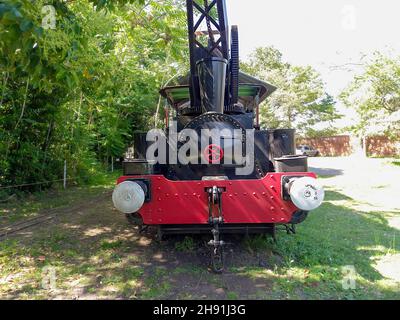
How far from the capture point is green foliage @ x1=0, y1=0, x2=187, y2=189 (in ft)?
9.44

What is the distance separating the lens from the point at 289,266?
348 centimetres

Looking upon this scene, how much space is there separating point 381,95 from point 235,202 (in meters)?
17.0

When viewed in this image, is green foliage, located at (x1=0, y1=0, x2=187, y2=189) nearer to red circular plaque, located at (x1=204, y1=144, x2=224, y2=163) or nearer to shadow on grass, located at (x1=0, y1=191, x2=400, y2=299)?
red circular plaque, located at (x1=204, y1=144, x2=224, y2=163)

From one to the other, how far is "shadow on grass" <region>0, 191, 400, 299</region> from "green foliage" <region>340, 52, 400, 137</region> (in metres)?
13.3

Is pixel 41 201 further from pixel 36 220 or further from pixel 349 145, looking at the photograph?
pixel 349 145

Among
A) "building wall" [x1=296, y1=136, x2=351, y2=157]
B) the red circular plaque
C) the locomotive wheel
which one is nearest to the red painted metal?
the red circular plaque

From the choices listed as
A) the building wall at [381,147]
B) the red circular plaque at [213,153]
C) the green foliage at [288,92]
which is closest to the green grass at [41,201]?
the red circular plaque at [213,153]

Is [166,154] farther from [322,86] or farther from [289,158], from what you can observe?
[322,86]

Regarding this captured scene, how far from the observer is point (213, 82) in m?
3.83

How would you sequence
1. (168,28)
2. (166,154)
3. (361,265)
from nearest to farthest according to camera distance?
(361,265) < (166,154) < (168,28)

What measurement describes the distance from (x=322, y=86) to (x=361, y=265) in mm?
30621

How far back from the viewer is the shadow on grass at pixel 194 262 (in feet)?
9.73

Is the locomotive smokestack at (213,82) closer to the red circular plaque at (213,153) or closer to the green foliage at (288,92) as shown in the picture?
the red circular plaque at (213,153)

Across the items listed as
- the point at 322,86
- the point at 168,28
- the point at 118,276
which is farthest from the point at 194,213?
the point at 322,86
